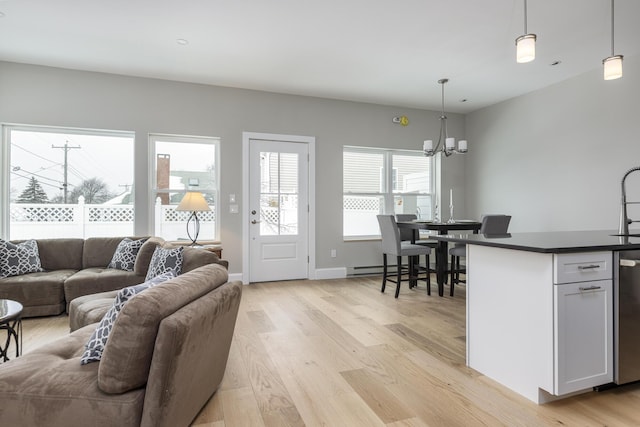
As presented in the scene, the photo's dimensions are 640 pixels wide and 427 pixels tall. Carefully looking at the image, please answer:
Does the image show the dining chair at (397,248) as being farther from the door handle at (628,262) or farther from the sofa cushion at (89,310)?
the sofa cushion at (89,310)

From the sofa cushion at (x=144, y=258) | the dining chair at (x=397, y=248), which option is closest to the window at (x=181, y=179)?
the sofa cushion at (x=144, y=258)

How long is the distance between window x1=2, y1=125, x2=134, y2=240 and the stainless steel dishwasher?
4.86 metres

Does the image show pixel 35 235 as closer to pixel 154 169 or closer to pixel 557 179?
pixel 154 169

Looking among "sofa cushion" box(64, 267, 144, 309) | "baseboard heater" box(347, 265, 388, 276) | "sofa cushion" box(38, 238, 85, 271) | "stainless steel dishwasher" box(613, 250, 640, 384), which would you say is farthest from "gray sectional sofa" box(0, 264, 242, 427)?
"baseboard heater" box(347, 265, 388, 276)

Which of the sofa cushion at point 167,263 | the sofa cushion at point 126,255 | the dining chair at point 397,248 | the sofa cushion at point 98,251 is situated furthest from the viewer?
the dining chair at point 397,248

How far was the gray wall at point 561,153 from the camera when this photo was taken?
397 cm

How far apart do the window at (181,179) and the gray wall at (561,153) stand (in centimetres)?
442

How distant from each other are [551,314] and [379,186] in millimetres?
4107

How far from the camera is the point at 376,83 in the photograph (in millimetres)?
4711

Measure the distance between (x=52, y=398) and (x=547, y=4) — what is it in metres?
4.10

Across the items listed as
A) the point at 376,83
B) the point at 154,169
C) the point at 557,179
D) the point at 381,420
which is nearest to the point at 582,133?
the point at 557,179

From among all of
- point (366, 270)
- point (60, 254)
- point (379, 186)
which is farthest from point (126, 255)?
point (379, 186)

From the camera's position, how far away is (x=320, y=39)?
346cm

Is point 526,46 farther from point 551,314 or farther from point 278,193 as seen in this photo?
point 278,193
